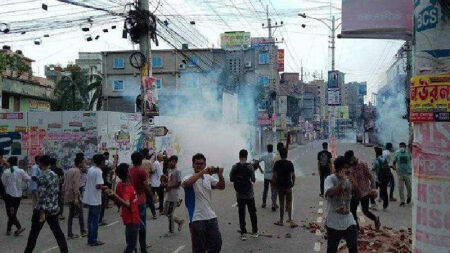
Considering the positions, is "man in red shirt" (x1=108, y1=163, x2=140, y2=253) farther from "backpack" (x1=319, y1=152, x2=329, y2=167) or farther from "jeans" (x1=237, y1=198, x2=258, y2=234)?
"backpack" (x1=319, y1=152, x2=329, y2=167)

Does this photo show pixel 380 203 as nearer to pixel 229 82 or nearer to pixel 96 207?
pixel 96 207

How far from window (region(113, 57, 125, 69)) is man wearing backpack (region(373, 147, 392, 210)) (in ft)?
139

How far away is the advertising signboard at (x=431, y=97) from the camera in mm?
4094

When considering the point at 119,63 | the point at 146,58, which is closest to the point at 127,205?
the point at 146,58

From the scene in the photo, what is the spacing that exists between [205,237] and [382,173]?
855 centimetres

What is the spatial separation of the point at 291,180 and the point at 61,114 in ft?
34.1

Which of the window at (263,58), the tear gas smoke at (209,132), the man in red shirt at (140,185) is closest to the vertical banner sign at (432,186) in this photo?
the man in red shirt at (140,185)

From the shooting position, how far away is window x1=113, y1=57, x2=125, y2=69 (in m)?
52.6

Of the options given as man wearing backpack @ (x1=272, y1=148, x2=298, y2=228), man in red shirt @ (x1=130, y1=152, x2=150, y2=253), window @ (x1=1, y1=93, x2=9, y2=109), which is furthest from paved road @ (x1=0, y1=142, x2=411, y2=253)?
window @ (x1=1, y1=93, x2=9, y2=109)

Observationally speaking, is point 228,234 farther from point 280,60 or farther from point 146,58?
point 280,60

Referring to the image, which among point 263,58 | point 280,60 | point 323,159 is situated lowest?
point 323,159

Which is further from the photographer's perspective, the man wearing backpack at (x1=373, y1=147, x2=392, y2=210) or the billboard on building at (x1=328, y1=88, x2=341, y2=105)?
the billboard on building at (x1=328, y1=88, x2=341, y2=105)

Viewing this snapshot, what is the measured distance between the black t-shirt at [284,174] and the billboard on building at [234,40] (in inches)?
2122

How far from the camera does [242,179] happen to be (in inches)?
394
